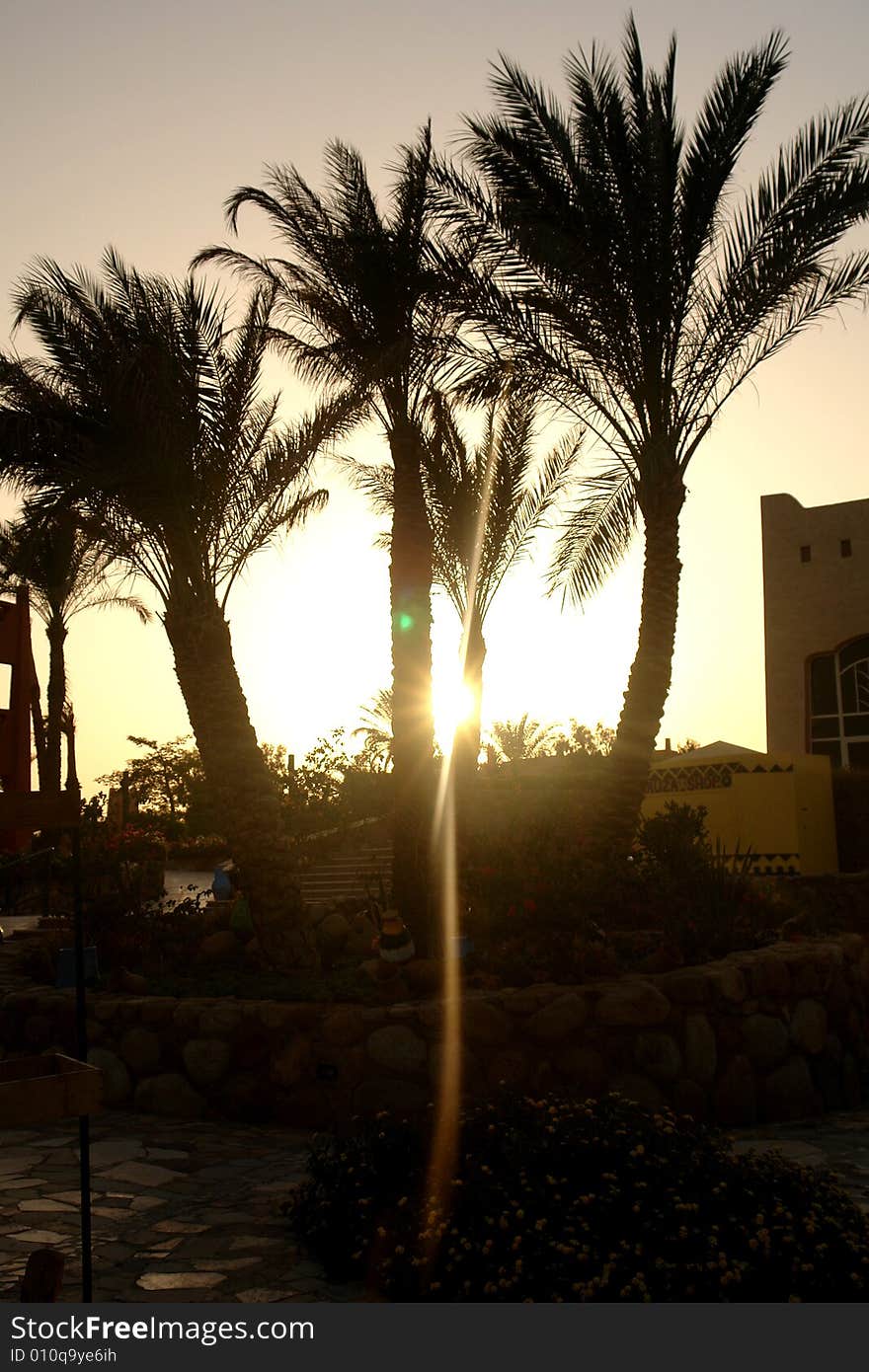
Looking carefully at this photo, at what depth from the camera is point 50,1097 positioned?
13.0 ft

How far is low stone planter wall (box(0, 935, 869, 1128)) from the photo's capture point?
8.88 metres

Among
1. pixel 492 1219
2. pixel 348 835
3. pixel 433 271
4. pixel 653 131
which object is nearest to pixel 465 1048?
pixel 492 1219

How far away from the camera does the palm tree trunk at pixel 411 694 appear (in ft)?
36.9

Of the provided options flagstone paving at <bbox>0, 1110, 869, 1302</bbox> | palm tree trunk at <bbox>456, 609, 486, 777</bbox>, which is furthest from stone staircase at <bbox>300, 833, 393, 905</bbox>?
flagstone paving at <bbox>0, 1110, 869, 1302</bbox>

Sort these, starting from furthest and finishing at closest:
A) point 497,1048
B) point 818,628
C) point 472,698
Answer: point 818,628, point 472,698, point 497,1048

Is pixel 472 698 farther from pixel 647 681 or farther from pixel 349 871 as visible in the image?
pixel 647 681

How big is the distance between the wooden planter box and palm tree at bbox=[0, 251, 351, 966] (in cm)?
720

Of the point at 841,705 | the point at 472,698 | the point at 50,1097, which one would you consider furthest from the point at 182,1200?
the point at 841,705

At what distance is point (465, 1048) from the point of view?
29.1 feet

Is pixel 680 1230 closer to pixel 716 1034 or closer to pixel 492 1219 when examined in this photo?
pixel 492 1219

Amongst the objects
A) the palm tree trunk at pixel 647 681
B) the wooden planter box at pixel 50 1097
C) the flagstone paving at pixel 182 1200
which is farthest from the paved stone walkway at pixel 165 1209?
the palm tree trunk at pixel 647 681

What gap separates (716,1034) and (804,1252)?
4.68m

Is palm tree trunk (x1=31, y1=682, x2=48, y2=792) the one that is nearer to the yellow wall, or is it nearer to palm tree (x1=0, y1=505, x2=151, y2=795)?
palm tree (x1=0, y1=505, x2=151, y2=795)

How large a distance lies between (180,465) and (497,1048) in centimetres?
687
